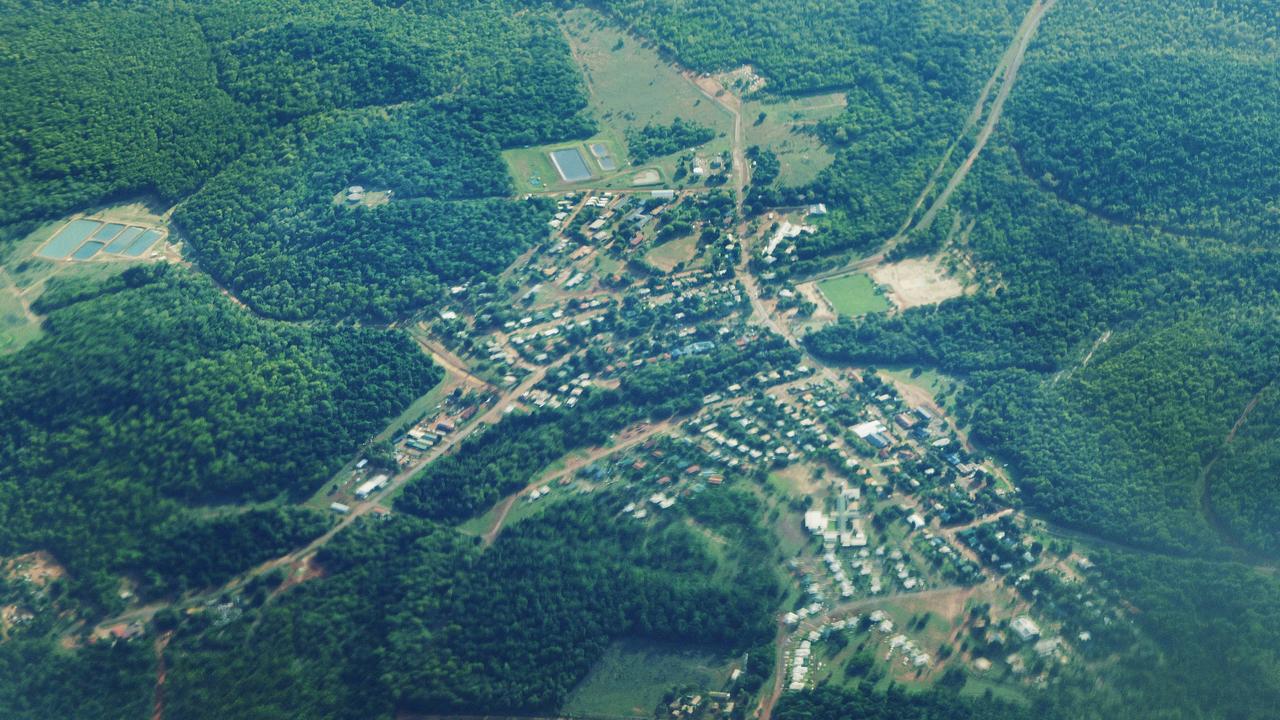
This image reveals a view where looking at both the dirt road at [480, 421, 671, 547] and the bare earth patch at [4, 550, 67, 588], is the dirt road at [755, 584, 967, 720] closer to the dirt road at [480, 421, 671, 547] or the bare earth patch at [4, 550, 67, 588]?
the dirt road at [480, 421, 671, 547]

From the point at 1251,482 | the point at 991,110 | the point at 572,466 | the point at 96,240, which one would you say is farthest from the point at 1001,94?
the point at 96,240

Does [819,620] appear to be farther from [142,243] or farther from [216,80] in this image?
[216,80]

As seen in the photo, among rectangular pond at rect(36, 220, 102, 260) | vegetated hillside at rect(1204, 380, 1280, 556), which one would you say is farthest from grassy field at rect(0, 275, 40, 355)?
vegetated hillside at rect(1204, 380, 1280, 556)

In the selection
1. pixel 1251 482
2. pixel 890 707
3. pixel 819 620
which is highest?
pixel 1251 482

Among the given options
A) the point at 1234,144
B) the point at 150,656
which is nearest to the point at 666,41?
the point at 1234,144

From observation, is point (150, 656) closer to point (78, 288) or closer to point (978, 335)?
point (78, 288)
